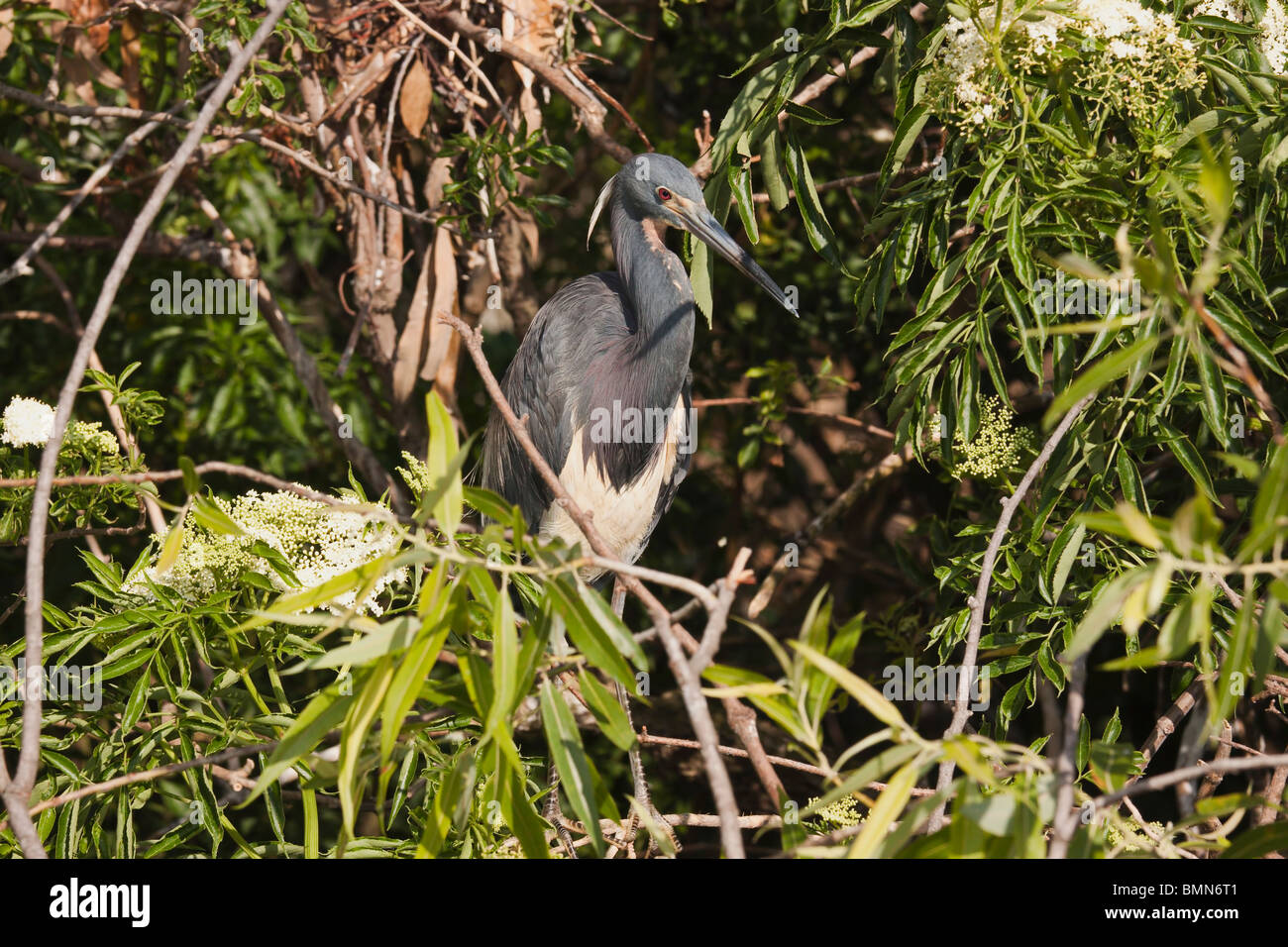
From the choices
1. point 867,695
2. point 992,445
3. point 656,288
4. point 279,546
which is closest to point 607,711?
point 867,695

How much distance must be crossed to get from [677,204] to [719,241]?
17 centimetres

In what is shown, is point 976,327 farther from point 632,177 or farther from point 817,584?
point 817,584

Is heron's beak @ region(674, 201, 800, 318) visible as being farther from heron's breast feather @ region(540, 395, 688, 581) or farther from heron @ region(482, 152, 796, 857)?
heron's breast feather @ region(540, 395, 688, 581)

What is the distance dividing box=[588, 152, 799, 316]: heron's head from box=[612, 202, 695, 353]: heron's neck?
0.16 ft

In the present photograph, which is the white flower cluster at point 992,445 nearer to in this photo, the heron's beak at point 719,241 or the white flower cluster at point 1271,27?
the heron's beak at point 719,241

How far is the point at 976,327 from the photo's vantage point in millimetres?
1922

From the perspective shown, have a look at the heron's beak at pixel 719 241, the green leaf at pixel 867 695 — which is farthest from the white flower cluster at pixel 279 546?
the heron's beak at pixel 719 241

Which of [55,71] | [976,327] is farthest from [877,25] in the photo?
[55,71]

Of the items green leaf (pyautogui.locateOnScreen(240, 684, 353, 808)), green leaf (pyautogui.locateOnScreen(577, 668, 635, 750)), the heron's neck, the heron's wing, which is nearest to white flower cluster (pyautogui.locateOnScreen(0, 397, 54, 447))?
green leaf (pyautogui.locateOnScreen(240, 684, 353, 808))

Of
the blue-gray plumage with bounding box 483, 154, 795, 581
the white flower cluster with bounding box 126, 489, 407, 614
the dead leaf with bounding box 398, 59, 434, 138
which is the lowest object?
the white flower cluster with bounding box 126, 489, 407, 614

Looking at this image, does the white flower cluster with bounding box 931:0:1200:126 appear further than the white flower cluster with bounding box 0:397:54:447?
No

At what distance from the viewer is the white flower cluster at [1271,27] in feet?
6.30

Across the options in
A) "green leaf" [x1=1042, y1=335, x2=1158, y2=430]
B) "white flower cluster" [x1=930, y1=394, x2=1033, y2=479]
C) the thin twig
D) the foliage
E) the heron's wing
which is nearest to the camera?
"green leaf" [x1=1042, y1=335, x2=1158, y2=430]

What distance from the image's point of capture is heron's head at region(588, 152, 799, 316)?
2.70 m
